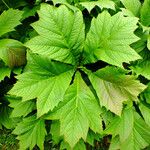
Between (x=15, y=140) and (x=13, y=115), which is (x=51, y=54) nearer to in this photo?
(x=13, y=115)

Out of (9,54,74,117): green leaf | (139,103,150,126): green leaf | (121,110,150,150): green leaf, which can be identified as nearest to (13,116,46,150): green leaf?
(9,54,74,117): green leaf

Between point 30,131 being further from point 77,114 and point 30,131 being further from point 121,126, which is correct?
point 121,126

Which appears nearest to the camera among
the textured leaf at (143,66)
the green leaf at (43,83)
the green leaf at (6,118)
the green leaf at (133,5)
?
the green leaf at (43,83)

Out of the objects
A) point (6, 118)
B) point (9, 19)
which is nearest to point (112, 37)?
point (9, 19)

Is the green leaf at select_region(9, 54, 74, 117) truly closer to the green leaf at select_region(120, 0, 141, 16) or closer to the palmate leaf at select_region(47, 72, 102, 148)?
the palmate leaf at select_region(47, 72, 102, 148)

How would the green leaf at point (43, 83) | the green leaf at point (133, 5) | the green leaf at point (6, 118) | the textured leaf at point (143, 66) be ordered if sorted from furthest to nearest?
the green leaf at point (6, 118) < the green leaf at point (133, 5) < the textured leaf at point (143, 66) < the green leaf at point (43, 83)

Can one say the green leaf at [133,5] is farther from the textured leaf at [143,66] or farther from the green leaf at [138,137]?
the green leaf at [138,137]

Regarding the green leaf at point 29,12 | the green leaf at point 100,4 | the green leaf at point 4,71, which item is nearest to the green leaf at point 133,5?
the green leaf at point 100,4
